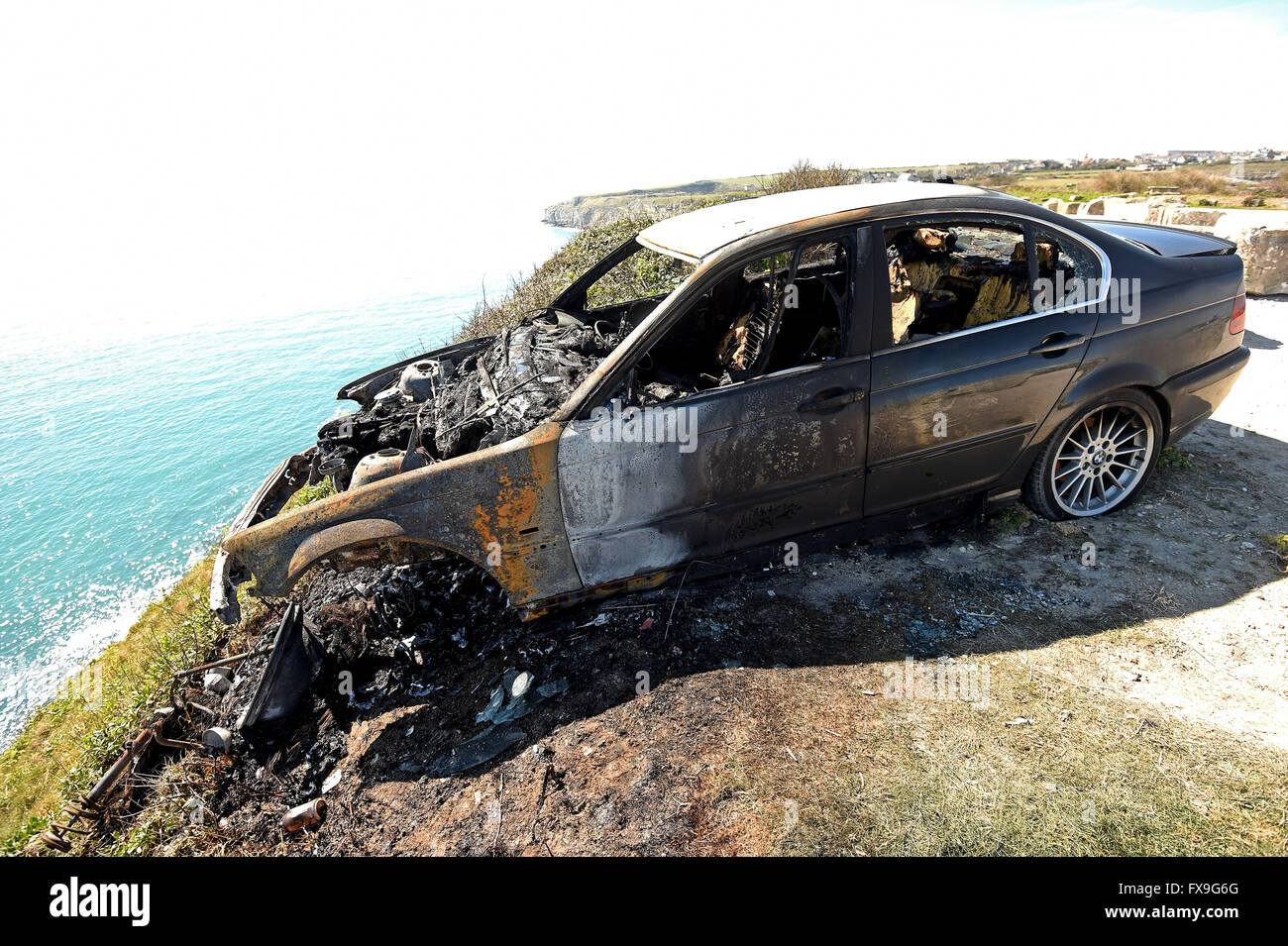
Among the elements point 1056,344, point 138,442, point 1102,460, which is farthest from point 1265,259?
point 138,442

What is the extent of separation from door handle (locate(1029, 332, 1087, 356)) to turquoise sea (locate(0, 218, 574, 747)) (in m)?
12.4

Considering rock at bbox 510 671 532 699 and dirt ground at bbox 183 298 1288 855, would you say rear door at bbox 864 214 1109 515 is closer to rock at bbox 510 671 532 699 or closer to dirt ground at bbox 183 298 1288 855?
dirt ground at bbox 183 298 1288 855

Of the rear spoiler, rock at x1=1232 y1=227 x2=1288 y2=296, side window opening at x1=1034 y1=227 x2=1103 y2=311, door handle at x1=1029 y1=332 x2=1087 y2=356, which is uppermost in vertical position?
rock at x1=1232 y1=227 x2=1288 y2=296

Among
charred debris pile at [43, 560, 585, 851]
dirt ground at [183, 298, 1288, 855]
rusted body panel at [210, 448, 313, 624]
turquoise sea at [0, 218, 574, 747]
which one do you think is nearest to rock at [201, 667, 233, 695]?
charred debris pile at [43, 560, 585, 851]

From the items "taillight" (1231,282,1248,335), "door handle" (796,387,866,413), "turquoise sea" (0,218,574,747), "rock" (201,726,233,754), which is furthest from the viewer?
A: "turquoise sea" (0,218,574,747)

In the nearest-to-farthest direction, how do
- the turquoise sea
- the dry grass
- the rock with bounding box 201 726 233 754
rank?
the dry grass
the rock with bounding box 201 726 233 754
the turquoise sea

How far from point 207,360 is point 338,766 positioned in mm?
29005

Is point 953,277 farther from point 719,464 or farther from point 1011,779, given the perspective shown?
point 1011,779

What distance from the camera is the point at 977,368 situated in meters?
3.06

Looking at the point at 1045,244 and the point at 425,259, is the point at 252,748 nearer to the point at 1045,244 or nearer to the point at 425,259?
the point at 1045,244

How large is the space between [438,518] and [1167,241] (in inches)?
185

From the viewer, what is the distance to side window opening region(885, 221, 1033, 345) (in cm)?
323

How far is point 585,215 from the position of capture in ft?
208
